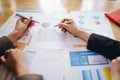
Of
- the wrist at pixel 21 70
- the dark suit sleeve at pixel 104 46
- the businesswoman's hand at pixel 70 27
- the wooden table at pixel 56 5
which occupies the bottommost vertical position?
the wrist at pixel 21 70

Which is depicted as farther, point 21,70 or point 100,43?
point 100,43

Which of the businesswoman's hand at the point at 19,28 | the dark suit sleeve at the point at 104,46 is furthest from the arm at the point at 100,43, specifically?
the businesswoman's hand at the point at 19,28

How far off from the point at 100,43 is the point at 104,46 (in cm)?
2

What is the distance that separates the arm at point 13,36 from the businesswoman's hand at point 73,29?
0.62ft

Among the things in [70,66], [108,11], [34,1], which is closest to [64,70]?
[70,66]

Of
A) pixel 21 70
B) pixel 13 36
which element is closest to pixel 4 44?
pixel 13 36

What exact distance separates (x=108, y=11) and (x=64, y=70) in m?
0.55

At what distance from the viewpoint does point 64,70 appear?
2.38ft

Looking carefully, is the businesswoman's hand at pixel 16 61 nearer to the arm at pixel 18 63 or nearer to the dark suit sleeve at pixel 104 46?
the arm at pixel 18 63

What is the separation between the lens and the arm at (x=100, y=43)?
770mm

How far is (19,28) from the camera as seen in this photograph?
0.93 metres

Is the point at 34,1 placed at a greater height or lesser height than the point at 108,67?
greater

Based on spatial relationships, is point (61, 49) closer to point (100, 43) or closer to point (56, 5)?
point (100, 43)

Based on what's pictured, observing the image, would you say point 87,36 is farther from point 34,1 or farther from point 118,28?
point 34,1
